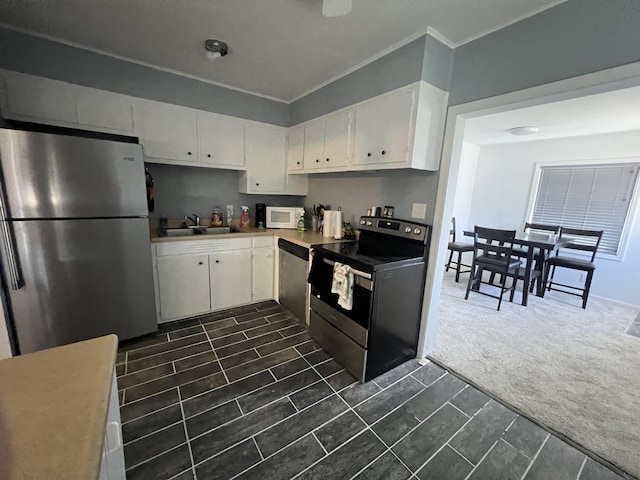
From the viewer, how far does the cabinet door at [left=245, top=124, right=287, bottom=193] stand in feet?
10.6

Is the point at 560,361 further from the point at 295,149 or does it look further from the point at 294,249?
the point at 295,149

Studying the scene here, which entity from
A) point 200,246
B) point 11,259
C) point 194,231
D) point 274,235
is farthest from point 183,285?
point 11,259

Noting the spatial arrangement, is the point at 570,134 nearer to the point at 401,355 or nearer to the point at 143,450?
the point at 401,355

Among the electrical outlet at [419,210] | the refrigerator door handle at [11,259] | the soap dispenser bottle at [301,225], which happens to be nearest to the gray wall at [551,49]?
the electrical outlet at [419,210]

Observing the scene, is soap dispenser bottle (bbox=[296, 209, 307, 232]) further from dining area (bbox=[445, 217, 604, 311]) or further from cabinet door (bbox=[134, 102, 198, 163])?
dining area (bbox=[445, 217, 604, 311])

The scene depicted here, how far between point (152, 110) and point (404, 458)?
11.3ft

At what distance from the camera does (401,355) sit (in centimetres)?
226

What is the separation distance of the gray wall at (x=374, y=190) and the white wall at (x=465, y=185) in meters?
2.91

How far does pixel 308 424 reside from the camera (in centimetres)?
167

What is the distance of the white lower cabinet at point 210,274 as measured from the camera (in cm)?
262

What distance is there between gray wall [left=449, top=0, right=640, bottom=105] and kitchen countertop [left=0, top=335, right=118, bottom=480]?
2490 millimetres

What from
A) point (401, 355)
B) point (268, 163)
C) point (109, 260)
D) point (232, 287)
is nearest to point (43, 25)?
point (109, 260)

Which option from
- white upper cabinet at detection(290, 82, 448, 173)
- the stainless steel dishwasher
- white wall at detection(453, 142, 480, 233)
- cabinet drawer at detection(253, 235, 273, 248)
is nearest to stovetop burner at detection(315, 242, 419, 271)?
the stainless steel dishwasher

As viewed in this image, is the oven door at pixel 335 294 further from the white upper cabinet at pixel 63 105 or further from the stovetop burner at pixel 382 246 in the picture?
the white upper cabinet at pixel 63 105
